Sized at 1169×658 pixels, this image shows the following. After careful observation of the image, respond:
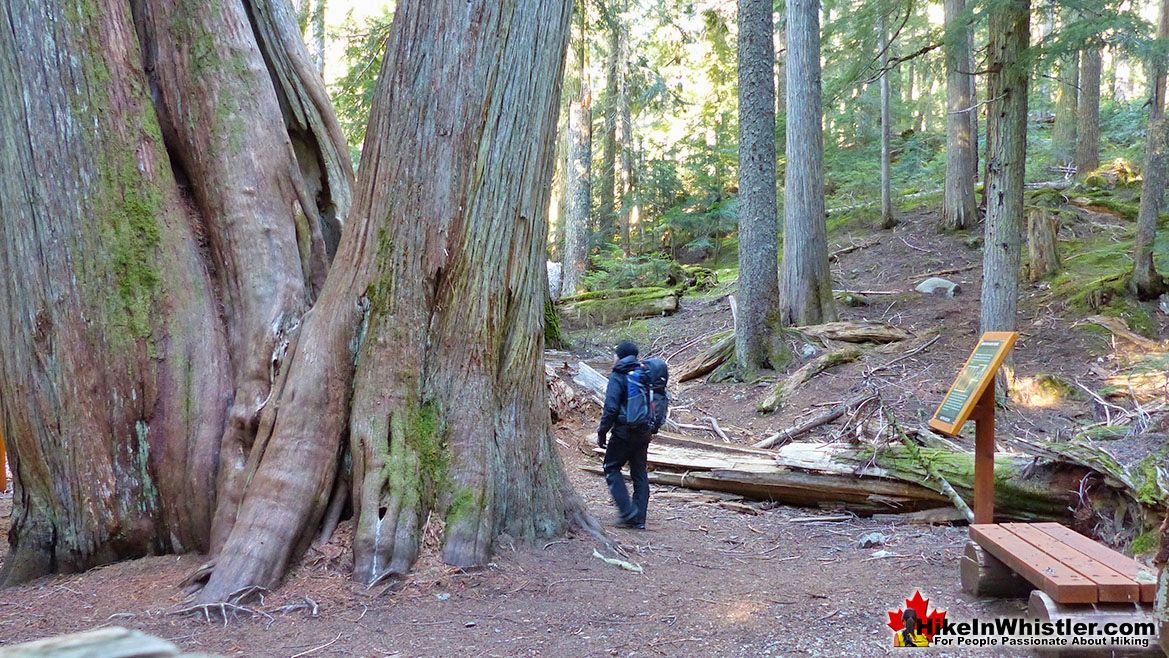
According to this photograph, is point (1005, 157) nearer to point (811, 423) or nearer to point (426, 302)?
point (811, 423)

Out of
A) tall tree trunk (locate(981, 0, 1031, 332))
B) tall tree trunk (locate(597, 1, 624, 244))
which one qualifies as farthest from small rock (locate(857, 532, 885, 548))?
tall tree trunk (locate(597, 1, 624, 244))

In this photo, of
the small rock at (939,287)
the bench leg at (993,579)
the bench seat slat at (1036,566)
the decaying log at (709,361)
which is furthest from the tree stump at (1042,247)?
the bench leg at (993,579)

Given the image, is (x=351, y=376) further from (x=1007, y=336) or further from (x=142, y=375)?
(x=1007, y=336)

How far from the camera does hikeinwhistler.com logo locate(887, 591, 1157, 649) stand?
3584 millimetres

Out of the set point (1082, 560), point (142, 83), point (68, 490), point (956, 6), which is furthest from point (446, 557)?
point (956, 6)

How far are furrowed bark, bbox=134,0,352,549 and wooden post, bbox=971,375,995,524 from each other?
4.74m

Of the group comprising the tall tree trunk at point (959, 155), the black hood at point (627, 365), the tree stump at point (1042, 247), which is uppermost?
the tall tree trunk at point (959, 155)

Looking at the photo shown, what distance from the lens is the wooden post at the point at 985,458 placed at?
18.1ft

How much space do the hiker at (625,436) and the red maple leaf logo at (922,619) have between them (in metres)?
2.73

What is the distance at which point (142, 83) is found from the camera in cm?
563

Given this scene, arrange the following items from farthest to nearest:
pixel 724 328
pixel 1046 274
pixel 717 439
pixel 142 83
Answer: pixel 724 328 → pixel 1046 274 → pixel 717 439 → pixel 142 83

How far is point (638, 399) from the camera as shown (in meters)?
6.67

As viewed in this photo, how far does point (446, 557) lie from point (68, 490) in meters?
2.64

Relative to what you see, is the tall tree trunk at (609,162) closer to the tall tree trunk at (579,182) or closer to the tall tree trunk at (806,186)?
the tall tree trunk at (579,182)
